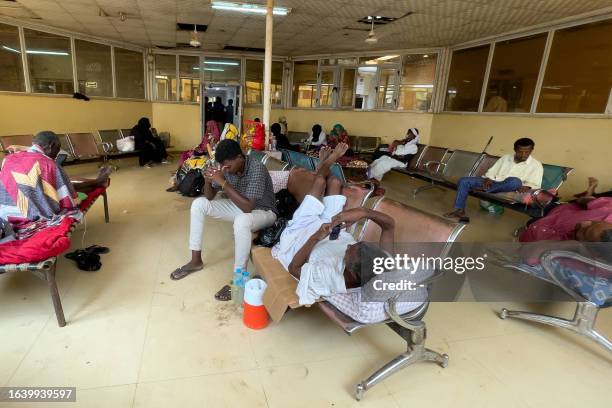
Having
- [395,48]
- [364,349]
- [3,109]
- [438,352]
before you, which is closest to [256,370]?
[364,349]

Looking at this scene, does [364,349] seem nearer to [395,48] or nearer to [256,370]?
[256,370]

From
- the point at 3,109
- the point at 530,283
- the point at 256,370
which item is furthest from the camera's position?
the point at 3,109

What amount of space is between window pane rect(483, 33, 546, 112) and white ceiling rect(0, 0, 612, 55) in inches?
12.9

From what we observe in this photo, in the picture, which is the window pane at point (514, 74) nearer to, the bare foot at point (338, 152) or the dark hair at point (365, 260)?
the bare foot at point (338, 152)

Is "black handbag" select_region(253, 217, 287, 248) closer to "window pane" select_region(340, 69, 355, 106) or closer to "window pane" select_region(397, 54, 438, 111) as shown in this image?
"window pane" select_region(397, 54, 438, 111)

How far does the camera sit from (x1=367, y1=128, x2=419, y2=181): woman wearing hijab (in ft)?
19.1

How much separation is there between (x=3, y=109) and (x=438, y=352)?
738 centimetres

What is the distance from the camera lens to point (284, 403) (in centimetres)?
150

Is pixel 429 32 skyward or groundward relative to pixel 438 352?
skyward

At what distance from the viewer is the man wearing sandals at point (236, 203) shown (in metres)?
2.35

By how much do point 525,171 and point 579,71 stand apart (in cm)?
208

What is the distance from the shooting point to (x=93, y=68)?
7.41 metres

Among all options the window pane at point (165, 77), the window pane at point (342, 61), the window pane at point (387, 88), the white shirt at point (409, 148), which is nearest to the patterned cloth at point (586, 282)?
the white shirt at point (409, 148)

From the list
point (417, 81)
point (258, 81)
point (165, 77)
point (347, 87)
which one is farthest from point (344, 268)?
point (165, 77)
